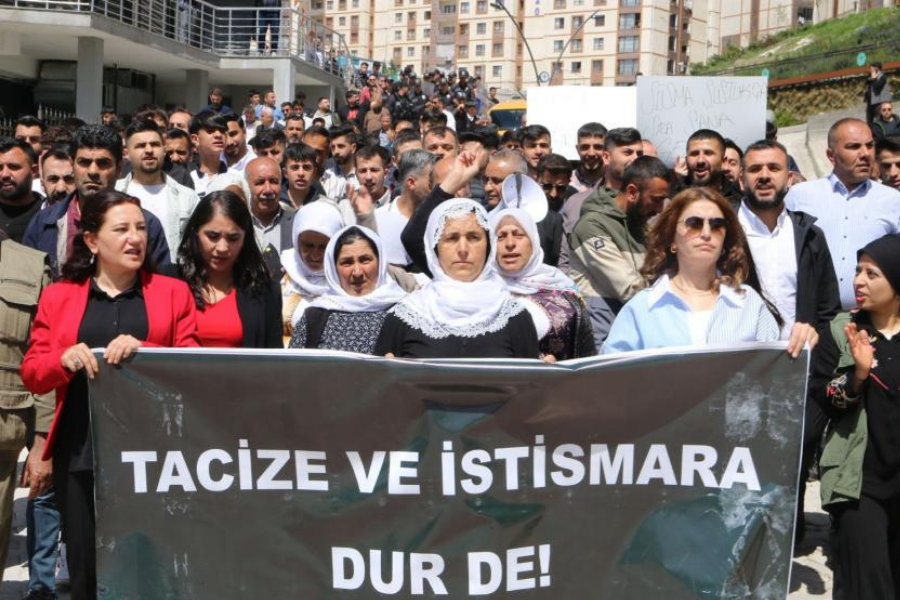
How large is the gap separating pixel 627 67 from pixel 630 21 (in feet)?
12.2

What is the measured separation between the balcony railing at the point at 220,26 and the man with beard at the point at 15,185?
1947 cm

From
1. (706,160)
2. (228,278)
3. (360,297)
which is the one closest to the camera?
(228,278)

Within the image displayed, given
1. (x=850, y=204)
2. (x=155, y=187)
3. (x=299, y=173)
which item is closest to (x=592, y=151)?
(x=299, y=173)

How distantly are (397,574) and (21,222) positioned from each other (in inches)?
148

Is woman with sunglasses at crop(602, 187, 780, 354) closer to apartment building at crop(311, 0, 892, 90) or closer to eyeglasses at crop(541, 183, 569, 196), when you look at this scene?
eyeglasses at crop(541, 183, 569, 196)

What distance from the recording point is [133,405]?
13.3 feet

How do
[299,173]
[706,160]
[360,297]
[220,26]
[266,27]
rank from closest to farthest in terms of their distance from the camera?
[360,297] → [706,160] → [299,173] → [220,26] → [266,27]

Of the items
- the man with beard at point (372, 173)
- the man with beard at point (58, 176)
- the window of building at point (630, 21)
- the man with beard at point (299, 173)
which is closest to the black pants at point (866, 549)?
the man with beard at point (372, 173)

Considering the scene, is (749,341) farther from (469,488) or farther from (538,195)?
(538,195)

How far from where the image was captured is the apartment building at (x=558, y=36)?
92875 millimetres

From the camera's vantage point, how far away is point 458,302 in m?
4.39

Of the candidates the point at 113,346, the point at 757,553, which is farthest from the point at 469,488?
the point at 113,346

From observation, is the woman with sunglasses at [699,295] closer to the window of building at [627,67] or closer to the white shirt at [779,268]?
the white shirt at [779,268]

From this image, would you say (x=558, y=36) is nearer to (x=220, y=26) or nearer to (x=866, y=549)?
(x=220, y=26)
